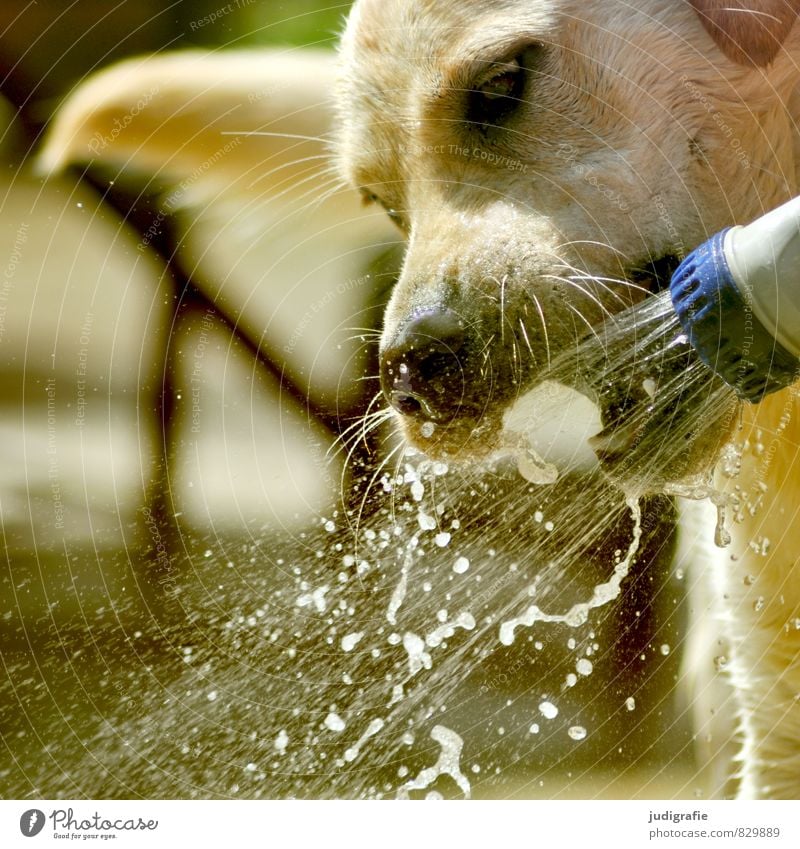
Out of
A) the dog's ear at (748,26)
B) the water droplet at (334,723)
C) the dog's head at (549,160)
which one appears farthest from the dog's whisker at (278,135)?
the water droplet at (334,723)

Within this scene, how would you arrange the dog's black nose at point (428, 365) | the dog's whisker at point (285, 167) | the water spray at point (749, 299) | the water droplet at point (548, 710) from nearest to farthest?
1. the water spray at point (749, 299)
2. the dog's black nose at point (428, 365)
3. the dog's whisker at point (285, 167)
4. the water droplet at point (548, 710)

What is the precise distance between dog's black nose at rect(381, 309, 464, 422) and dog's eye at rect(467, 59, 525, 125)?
0.23 m

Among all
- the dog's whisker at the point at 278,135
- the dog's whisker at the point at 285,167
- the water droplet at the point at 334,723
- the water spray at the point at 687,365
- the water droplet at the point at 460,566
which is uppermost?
the dog's whisker at the point at 278,135

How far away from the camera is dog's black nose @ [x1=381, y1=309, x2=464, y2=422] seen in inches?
41.0

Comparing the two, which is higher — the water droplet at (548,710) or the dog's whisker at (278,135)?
the dog's whisker at (278,135)

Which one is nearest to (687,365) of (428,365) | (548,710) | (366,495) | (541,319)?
(541,319)

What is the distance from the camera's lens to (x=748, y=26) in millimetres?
1080

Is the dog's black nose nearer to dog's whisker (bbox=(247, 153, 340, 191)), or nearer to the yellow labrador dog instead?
the yellow labrador dog

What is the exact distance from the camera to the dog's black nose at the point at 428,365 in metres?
1.04

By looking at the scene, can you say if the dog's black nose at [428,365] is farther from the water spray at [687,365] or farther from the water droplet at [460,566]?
the water droplet at [460,566]

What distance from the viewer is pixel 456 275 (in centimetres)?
106

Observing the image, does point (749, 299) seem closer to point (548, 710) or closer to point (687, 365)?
point (687, 365)

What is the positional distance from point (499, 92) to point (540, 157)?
0.08 m
